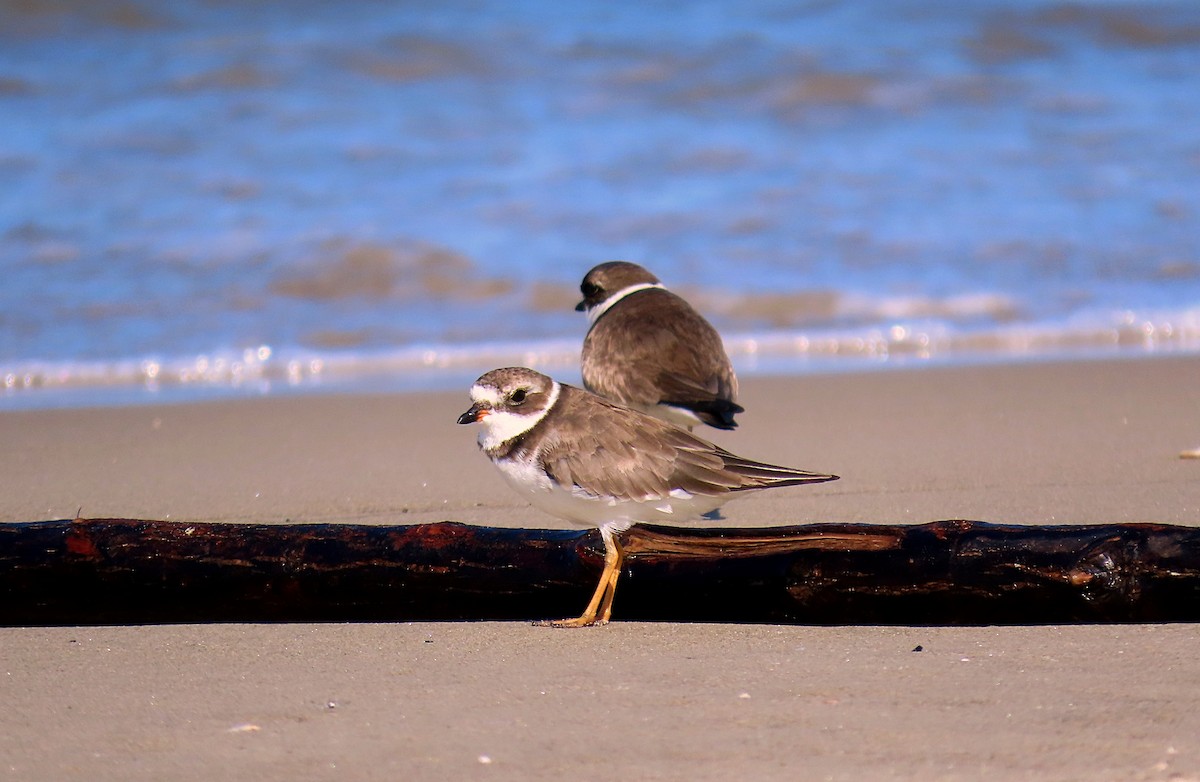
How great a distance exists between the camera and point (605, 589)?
353cm

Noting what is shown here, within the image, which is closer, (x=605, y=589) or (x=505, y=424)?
(x=605, y=589)

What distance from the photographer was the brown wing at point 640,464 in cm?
352

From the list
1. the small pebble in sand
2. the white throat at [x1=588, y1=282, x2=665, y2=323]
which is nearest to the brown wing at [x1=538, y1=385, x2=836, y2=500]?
the small pebble in sand

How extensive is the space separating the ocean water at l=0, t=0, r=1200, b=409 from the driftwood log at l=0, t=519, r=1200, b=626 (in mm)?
5286

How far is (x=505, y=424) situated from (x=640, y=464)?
41 centimetres

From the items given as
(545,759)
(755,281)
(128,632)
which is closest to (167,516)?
(128,632)

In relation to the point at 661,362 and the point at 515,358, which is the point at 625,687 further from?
the point at 515,358

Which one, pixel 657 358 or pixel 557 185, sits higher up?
pixel 557 185

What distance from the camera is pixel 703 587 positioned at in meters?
3.39

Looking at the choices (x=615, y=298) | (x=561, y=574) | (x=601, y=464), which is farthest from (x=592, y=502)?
(x=615, y=298)

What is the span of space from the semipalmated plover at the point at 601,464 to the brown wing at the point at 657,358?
1402mm

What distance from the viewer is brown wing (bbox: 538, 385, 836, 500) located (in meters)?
3.52

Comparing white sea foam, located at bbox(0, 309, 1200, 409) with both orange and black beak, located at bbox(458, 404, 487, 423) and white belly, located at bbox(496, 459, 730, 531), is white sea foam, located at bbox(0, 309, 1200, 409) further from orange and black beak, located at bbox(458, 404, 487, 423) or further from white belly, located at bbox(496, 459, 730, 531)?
white belly, located at bbox(496, 459, 730, 531)

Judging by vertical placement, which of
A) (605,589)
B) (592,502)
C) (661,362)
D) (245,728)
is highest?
(661,362)
